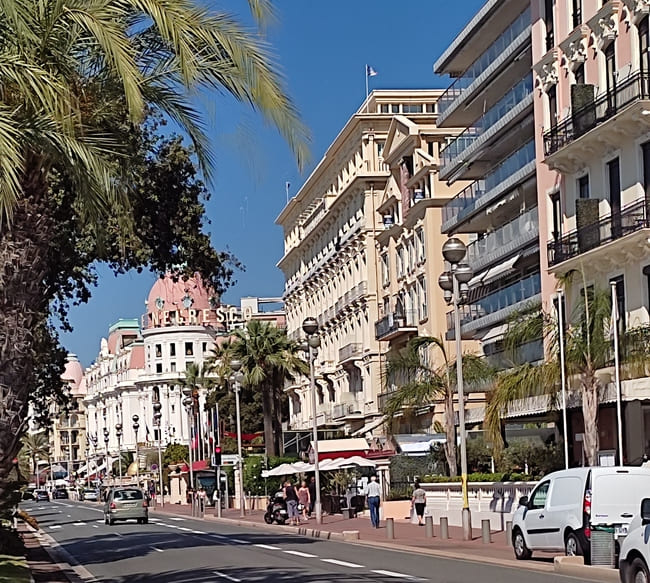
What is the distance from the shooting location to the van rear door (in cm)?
2281

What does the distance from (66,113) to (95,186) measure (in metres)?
1.70

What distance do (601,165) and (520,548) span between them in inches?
701

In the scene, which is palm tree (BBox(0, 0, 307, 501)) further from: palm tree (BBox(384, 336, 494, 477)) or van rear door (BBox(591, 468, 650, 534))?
palm tree (BBox(384, 336, 494, 477))

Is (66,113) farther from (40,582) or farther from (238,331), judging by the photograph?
(238,331)

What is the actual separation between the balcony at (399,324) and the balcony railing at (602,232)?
88.0 ft

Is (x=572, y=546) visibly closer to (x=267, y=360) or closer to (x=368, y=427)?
(x=368, y=427)

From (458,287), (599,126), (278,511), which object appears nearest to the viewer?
(458,287)

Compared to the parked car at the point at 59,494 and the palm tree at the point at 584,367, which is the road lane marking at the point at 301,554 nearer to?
the palm tree at the point at 584,367

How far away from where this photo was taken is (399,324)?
237 ft

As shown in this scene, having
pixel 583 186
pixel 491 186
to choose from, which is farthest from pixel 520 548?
pixel 491 186

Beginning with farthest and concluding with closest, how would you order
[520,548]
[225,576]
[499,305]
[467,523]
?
[499,305] < [467,523] < [520,548] < [225,576]

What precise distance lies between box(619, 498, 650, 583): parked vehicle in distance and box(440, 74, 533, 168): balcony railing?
120 feet

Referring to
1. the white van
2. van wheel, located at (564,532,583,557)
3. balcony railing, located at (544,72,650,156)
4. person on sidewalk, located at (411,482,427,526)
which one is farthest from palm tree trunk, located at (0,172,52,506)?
person on sidewalk, located at (411,482,427,526)

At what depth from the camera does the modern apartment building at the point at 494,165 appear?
51469mm
